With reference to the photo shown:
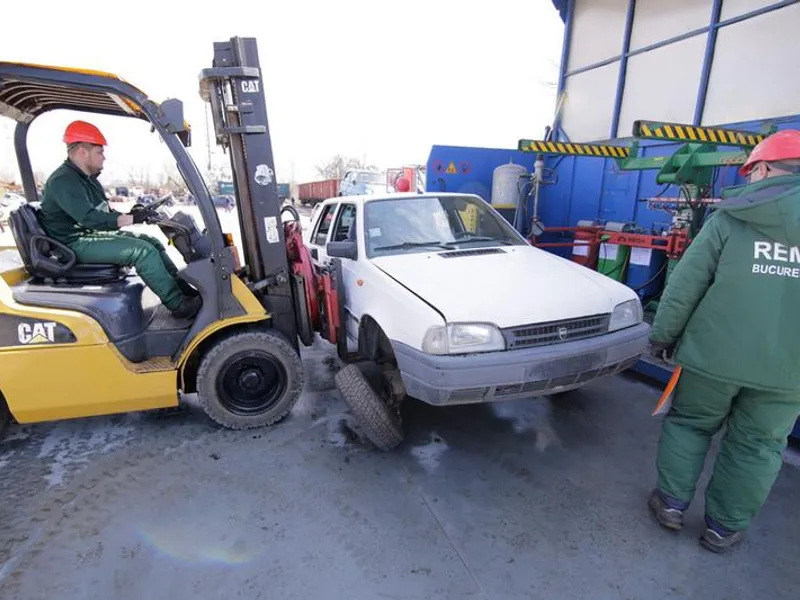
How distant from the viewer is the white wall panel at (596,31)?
7.59 meters

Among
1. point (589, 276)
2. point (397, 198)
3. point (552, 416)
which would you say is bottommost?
point (552, 416)

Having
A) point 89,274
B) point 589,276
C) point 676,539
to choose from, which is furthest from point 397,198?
point 676,539

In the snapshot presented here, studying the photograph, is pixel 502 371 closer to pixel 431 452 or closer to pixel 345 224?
pixel 431 452

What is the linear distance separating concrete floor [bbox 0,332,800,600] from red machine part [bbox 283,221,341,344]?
0.87 meters

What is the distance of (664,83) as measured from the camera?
6.87 m

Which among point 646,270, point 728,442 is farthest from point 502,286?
point 646,270

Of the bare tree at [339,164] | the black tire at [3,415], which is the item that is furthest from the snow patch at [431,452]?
the bare tree at [339,164]

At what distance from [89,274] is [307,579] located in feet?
8.67

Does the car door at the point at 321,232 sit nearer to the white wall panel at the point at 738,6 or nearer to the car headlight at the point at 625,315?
the car headlight at the point at 625,315

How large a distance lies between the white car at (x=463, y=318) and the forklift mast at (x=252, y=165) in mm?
534

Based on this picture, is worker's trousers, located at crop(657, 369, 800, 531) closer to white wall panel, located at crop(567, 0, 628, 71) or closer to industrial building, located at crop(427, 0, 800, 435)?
industrial building, located at crop(427, 0, 800, 435)

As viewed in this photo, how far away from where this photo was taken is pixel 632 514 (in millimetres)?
2744

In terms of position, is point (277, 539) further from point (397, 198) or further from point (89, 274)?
point (397, 198)

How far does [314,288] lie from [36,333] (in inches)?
78.1
